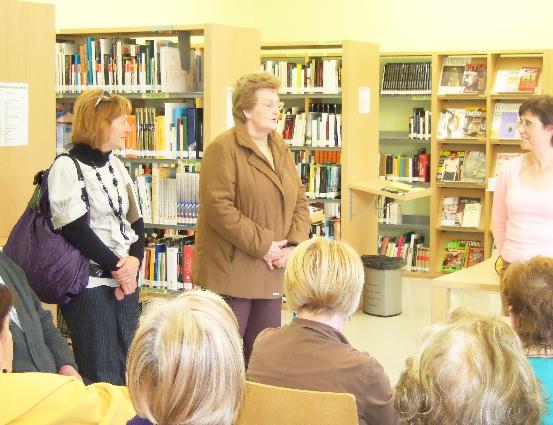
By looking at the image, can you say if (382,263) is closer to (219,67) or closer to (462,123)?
(462,123)

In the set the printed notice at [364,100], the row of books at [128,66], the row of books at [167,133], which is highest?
the row of books at [128,66]

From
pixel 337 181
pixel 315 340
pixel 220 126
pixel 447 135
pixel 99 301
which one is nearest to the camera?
pixel 315 340

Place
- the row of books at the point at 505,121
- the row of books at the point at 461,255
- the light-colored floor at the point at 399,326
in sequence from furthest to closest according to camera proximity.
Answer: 1. the row of books at the point at 461,255
2. the row of books at the point at 505,121
3. the light-colored floor at the point at 399,326

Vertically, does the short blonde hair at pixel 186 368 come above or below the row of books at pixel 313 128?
below

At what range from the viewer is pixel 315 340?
2.56m

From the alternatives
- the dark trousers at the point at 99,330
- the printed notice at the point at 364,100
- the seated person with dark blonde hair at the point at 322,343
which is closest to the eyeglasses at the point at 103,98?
the dark trousers at the point at 99,330

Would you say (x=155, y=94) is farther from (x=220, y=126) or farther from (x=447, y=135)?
(x=447, y=135)

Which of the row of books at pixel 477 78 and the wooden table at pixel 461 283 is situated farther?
the row of books at pixel 477 78

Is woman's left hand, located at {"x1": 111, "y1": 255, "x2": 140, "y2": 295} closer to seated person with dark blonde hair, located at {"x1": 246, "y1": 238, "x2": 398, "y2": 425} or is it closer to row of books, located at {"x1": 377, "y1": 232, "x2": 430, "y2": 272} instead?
seated person with dark blonde hair, located at {"x1": 246, "y1": 238, "x2": 398, "y2": 425}

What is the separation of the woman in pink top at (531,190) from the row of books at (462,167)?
416cm

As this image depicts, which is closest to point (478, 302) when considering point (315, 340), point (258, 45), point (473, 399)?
point (258, 45)

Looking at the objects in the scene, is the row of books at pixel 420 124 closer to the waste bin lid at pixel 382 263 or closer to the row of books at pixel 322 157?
the row of books at pixel 322 157

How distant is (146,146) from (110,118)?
1.64m

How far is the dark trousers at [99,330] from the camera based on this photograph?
3912 mm
